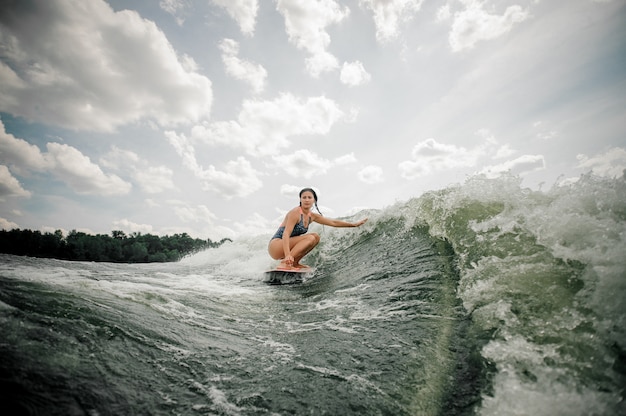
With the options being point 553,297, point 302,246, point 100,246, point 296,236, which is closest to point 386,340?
point 553,297

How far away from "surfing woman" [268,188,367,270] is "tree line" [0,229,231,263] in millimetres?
14505

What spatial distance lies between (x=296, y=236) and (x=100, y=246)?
3861 centimetres

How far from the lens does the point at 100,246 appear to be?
116 feet

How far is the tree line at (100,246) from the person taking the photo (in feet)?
91.3

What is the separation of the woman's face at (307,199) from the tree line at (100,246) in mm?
14987

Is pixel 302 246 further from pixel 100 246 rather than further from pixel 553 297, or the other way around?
pixel 100 246

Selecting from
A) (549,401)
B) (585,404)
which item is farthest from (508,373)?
(585,404)

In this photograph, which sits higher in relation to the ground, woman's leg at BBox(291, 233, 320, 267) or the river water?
woman's leg at BBox(291, 233, 320, 267)

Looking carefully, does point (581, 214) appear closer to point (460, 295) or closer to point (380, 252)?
point (460, 295)

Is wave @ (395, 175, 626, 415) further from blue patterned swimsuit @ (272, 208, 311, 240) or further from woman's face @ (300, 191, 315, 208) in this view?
blue patterned swimsuit @ (272, 208, 311, 240)

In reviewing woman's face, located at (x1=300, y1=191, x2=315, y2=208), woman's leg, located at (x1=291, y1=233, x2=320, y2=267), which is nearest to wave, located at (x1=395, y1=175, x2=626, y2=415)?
woman's leg, located at (x1=291, y1=233, x2=320, y2=267)

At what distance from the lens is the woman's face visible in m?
6.70

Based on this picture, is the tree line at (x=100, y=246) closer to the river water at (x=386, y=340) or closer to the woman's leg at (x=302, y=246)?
the woman's leg at (x=302, y=246)

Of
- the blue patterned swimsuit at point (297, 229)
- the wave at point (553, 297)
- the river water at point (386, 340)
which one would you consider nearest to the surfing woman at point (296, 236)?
the blue patterned swimsuit at point (297, 229)
